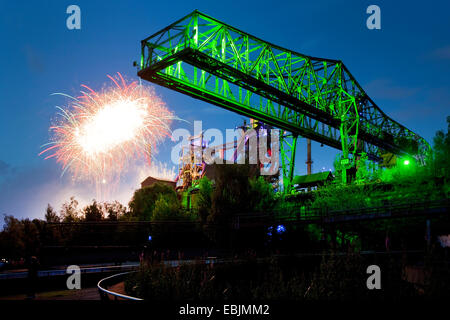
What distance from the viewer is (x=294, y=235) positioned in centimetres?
4147

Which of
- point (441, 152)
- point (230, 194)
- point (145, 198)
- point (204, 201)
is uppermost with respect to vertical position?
point (441, 152)

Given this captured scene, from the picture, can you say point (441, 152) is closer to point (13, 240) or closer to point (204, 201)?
point (204, 201)

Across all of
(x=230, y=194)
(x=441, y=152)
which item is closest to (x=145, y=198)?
(x=230, y=194)

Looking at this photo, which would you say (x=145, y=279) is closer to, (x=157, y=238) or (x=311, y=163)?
(x=157, y=238)

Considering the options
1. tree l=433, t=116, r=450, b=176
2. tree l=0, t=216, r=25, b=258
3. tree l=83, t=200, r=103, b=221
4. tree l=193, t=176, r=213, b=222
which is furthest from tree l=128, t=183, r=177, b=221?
tree l=433, t=116, r=450, b=176

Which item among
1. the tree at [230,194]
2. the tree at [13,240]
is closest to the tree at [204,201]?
the tree at [230,194]

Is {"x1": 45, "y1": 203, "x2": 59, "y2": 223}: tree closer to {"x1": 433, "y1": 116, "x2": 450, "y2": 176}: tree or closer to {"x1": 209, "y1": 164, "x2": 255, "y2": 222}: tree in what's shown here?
{"x1": 209, "y1": 164, "x2": 255, "y2": 222}: tree

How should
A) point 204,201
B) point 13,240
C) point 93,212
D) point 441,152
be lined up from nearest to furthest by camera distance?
point 441,152 < point 204,201 < point 13,240 < point 93,212

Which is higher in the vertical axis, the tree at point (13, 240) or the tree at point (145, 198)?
the tree at point (145, 198)

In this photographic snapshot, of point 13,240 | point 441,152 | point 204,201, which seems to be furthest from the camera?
point 13,240

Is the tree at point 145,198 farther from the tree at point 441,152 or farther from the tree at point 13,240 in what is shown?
the tree at point 441,152

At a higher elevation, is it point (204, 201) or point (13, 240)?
point (204, 201)

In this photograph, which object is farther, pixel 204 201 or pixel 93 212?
pixel 93 212

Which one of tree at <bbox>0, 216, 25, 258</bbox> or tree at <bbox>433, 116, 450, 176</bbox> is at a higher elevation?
tree at <bbox>433, 116, 450, 176</bbox>
